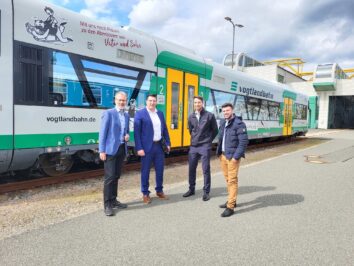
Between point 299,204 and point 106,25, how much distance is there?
16.8 feet

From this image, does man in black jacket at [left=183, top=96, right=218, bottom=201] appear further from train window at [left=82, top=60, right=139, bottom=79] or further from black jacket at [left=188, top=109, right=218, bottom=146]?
train window at [left=82, top=60, right=139, bottom=79]

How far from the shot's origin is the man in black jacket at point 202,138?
572 cm

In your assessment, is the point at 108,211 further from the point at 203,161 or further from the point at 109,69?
the point at 109,69

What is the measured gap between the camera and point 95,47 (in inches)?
261

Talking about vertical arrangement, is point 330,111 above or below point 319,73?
below

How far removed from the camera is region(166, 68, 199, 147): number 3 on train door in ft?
28.7

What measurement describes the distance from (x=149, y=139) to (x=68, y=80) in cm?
197

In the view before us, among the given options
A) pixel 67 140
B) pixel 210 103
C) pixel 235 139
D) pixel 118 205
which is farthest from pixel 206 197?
pixel 210 103

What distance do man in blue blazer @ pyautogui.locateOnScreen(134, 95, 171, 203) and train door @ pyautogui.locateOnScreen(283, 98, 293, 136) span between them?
44.7 ft

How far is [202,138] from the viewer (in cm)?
577

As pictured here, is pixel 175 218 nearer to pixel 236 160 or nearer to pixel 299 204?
pixel 236 160

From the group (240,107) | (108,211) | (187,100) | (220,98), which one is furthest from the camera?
(240,107)

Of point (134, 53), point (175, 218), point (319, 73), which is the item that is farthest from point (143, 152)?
point (319, 73)

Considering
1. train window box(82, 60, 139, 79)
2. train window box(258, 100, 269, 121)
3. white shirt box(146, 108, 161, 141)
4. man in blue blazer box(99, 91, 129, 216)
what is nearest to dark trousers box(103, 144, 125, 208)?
man in blue blazer box(99, 91, 129, 216)
